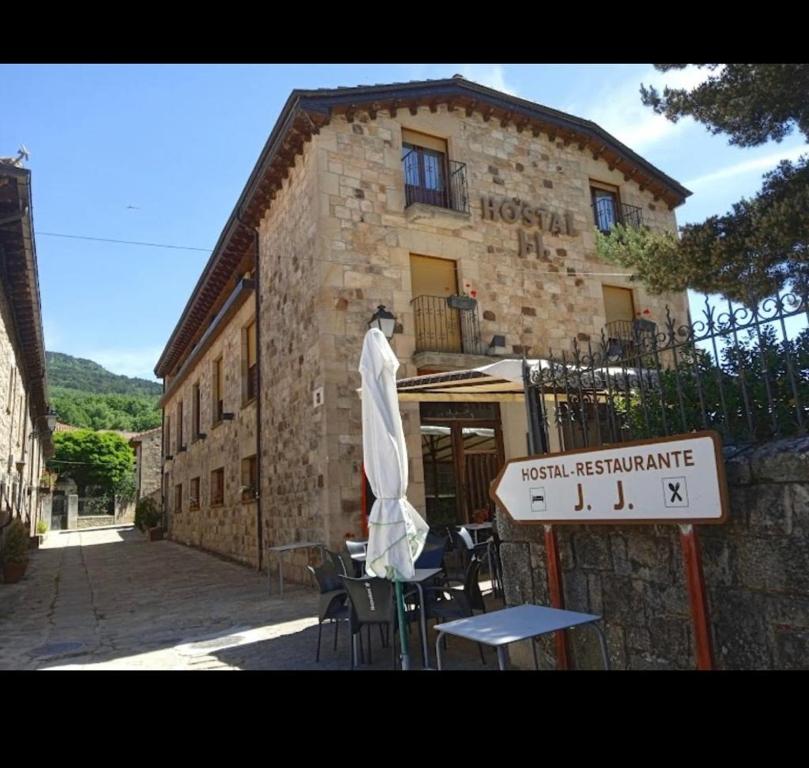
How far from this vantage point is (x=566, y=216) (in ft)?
38.9

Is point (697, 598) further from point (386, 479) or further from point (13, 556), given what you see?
point (13, 556)

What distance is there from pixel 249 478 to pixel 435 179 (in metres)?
6.80

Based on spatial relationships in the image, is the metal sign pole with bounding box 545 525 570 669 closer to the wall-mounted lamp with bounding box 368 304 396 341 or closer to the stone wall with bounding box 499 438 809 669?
the stone wall with bounding box 499 438 809 669

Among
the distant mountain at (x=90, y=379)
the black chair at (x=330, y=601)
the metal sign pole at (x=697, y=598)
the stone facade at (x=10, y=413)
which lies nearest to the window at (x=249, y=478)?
the stone facade at (x=10, y=413)

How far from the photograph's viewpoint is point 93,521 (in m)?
38.0

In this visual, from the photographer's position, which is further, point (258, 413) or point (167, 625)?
point (258, 413)

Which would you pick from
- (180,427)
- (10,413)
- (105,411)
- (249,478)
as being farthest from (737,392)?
(105,411)

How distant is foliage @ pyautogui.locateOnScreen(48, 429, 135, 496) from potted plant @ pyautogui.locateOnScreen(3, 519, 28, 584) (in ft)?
117

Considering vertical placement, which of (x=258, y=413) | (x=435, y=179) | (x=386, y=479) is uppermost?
(x=435, y=179)

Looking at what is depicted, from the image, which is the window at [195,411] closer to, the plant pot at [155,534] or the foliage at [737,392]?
the plant pot at [155,534]

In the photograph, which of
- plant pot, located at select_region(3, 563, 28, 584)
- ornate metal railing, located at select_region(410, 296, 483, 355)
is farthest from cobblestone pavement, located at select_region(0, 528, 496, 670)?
ornate metal railing, located at select_region(410, 296, 483, 355)
